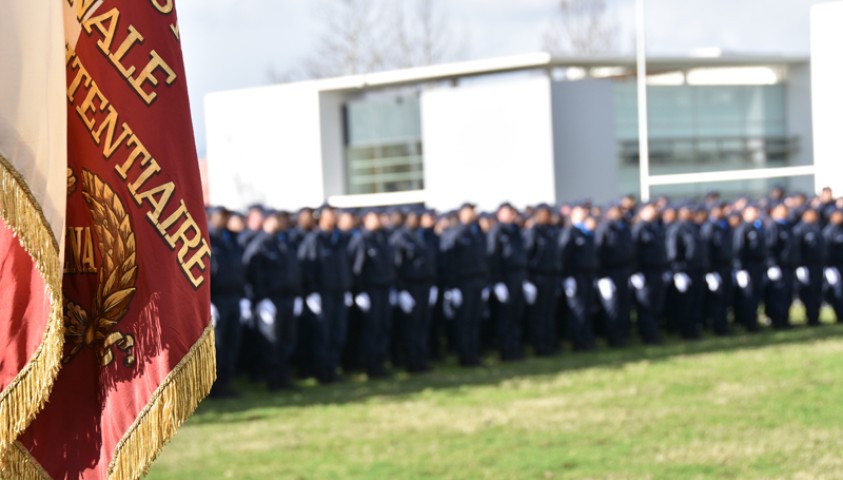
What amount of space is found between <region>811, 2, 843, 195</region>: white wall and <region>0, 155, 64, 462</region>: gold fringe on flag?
3.37 metres

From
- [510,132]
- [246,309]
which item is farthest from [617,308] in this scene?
[510,132]

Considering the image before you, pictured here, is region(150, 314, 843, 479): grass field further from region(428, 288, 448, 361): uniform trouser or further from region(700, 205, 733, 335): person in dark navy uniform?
region(700, 205, 733, 335): person in dark navy uniform

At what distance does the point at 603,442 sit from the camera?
871cm

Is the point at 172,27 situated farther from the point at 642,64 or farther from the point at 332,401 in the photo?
the point at 642,64

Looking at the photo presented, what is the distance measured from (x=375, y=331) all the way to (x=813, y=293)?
691 cm

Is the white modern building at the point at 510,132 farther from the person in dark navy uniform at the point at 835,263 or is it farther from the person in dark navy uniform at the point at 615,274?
the person in dark navy uniform at the point at 615,274

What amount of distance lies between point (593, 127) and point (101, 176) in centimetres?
2569

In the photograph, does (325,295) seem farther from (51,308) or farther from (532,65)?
(532,65)

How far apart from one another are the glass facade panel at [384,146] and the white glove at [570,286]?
641 inches

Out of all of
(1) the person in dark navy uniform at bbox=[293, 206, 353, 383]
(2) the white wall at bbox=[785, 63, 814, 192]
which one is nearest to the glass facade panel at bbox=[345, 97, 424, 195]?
(2) the white wall at bbox=[785, 63, 814, 192]

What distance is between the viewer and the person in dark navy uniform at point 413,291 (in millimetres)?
13070

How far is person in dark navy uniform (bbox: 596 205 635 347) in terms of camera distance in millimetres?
14758

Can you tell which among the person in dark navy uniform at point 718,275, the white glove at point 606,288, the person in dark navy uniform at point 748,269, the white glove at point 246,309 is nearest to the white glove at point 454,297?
the white glove at point 606,288

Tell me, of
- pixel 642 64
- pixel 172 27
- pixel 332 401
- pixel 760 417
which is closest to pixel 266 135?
pixel 642 64
